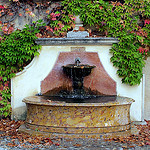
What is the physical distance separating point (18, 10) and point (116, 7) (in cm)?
247

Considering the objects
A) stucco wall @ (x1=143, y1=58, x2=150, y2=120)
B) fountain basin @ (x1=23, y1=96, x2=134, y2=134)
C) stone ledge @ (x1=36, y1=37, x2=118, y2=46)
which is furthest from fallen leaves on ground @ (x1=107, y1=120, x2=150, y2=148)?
stone ledge @ (x1=36, y1=37, x2=118, y2=46)

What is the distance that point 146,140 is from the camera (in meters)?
4.56

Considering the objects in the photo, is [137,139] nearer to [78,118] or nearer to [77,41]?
[78,118]

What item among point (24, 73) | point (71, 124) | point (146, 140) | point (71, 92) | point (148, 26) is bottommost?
point (146, 140)

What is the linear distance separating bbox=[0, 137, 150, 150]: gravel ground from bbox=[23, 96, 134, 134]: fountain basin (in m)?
0.22

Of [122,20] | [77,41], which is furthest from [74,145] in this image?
[122,20]

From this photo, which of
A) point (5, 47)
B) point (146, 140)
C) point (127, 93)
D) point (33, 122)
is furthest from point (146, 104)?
point (5, 47)

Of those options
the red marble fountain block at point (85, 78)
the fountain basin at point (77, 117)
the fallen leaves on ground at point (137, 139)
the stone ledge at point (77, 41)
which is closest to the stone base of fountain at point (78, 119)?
the fountain basin at point (77, 117)

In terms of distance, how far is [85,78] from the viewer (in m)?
6.02

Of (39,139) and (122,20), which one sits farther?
(122,20)

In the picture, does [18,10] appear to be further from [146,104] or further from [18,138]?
[146,104]

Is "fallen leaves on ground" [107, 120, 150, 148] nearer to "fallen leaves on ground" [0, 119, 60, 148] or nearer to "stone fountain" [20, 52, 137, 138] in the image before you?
"stone fountain" [20, 52, 137, 138]

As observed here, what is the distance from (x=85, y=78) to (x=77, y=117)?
5.26ft

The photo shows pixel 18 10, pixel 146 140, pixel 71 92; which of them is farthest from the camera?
pixel 18 10
